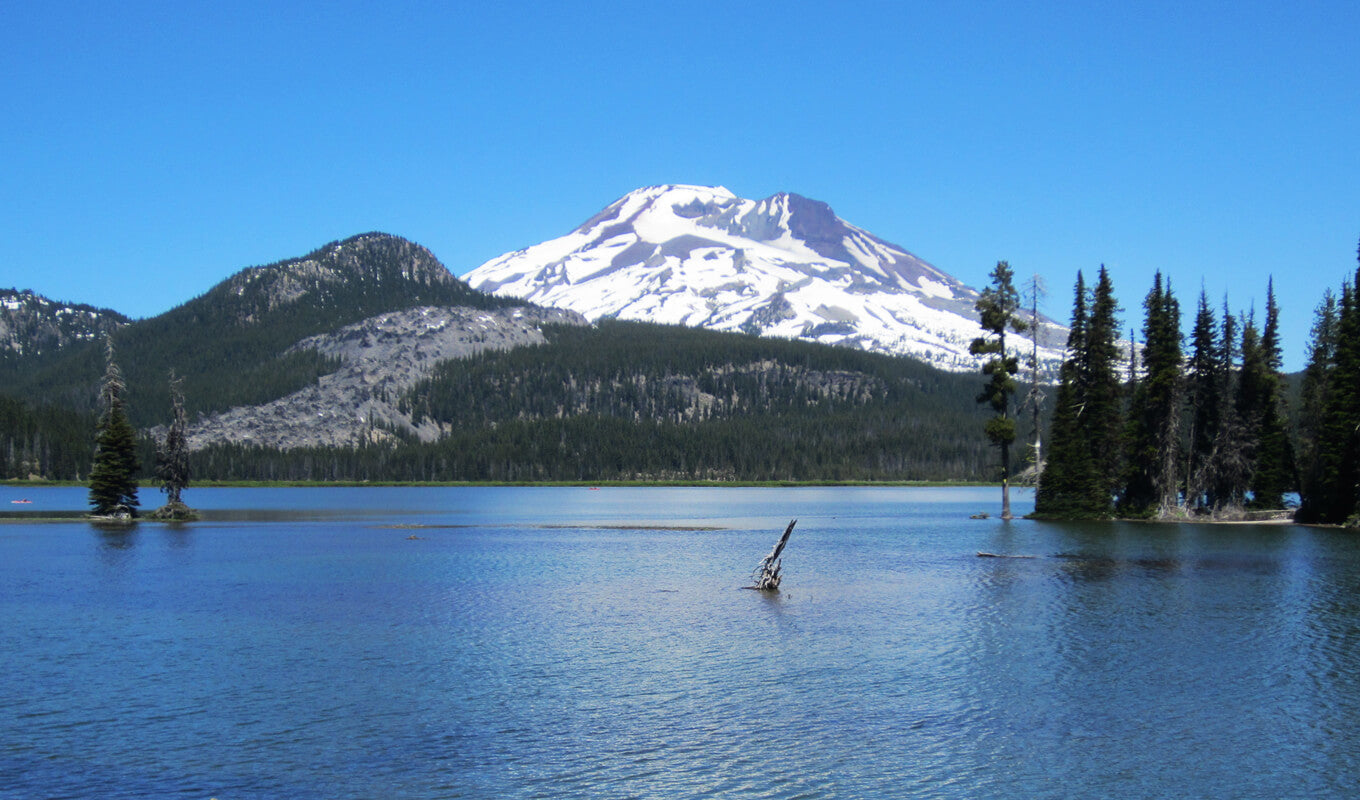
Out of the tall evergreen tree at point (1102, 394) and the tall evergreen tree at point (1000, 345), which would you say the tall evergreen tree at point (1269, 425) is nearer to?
the tall evergreen tree at point (1102, 394)

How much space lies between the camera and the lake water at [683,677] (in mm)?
24406

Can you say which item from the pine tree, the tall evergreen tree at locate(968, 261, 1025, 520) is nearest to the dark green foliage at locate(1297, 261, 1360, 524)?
the tall evergreen tree at locate(968, 261, 1025, 520)

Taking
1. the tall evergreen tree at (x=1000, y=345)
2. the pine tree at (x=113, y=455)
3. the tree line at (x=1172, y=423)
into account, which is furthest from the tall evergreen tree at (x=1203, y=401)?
the pine tree at (x=113, y=455)

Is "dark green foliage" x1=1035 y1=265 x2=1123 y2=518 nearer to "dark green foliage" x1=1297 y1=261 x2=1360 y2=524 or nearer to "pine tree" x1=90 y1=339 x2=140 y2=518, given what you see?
"dark green foliage" x1=1297 y1=261 x2=1360 y2=524

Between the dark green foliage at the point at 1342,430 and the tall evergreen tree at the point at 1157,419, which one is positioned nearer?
the dark green foliage at the point at 1342,430

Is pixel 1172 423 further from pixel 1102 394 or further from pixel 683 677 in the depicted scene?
pixel 683 677

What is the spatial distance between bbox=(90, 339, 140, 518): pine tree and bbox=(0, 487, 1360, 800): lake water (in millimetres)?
30375

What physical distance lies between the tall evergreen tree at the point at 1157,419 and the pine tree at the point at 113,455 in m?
88.8

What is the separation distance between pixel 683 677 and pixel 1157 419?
75810mm

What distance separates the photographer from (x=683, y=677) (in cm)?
3388

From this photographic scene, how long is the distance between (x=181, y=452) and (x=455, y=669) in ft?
257

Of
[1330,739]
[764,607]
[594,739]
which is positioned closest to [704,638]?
[764,607]

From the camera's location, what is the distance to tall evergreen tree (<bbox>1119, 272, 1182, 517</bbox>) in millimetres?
95375

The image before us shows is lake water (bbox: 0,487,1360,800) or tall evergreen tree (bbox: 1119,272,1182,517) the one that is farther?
tall evergreen tree (bbox: 1119,272,1182,517)
